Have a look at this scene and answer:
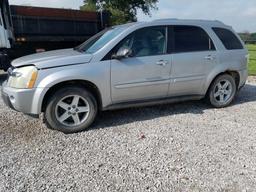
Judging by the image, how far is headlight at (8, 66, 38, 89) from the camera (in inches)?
161

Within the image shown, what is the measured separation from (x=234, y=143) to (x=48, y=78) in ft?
9.55

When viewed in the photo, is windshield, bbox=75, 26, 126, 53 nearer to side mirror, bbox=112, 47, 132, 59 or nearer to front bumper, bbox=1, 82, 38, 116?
side mirror, bbox=112, 47, 132, 59

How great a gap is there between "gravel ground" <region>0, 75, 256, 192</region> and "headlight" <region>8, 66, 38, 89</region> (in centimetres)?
77

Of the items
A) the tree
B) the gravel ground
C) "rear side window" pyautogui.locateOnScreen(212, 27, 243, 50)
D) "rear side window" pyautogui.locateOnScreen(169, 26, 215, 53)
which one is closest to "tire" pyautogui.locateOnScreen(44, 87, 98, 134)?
the gravel ground

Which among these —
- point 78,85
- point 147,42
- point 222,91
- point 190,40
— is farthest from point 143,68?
point 222,91

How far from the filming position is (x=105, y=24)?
35.3 feet

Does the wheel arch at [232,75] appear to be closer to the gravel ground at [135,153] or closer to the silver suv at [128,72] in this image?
the silver suv at [128,72]

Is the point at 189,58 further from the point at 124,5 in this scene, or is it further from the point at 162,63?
the point at 124,5

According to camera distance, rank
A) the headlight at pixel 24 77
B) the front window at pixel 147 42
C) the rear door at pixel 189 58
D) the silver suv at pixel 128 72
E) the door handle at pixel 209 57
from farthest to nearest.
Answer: the door handle at pixel 209 57 < the rear door at pixel 189 58 < the front window at pixel 147 42 < the silver suv at pixel 128 72 < the headlight at pixel 24 77

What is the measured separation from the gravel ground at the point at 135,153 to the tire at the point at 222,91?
0.49 m

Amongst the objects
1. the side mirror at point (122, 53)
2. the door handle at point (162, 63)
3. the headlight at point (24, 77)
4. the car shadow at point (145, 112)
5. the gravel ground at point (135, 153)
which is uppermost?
the side mirror at point (122, 53)

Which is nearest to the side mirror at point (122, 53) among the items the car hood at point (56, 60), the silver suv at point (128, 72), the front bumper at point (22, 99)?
the silver suv at point (128, 72)

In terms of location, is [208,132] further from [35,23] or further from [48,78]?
[35,23]

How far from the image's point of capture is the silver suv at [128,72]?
4215mm
